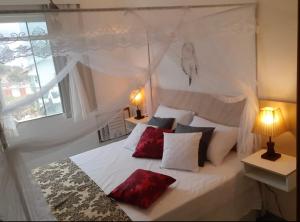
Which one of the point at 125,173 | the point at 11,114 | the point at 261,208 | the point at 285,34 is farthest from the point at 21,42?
the point at 261,208

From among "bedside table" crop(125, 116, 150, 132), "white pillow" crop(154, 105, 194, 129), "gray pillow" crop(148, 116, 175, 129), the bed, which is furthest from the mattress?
"bedside table" crop(125, 116, 150, 132)

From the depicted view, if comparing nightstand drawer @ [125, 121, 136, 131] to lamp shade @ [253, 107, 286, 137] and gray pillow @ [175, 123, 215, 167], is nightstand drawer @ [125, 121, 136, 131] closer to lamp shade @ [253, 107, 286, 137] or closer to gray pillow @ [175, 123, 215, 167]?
gray pillow @ [175, 123, 215, 167]

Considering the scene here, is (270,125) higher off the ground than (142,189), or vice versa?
(270,125)

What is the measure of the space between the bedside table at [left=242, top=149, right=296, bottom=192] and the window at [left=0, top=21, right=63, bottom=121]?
172 centimetres

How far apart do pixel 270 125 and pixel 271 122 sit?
0.08 ft

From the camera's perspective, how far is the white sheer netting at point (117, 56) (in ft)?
5.62

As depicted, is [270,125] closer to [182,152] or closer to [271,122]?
[271,122]

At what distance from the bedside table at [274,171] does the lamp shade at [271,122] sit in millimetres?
212

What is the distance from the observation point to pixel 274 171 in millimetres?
1880

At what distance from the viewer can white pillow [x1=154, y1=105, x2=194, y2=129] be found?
286cm

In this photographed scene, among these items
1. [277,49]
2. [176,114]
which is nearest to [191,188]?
[176,114]

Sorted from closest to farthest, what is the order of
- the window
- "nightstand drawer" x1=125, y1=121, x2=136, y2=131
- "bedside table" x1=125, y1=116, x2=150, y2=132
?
the window
"bedside table" x1=125, y1=116, x2=150, y2=132
"nightstand drawer" x1=125, y1=121, x2=136, y2=131

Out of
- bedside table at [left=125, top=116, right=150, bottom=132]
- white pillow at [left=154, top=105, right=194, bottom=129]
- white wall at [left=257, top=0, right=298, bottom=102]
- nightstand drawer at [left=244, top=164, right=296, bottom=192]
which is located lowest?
nightstand drawer at [left=244, top=164, right=296, bottom=192]

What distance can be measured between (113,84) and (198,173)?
5.22ft
